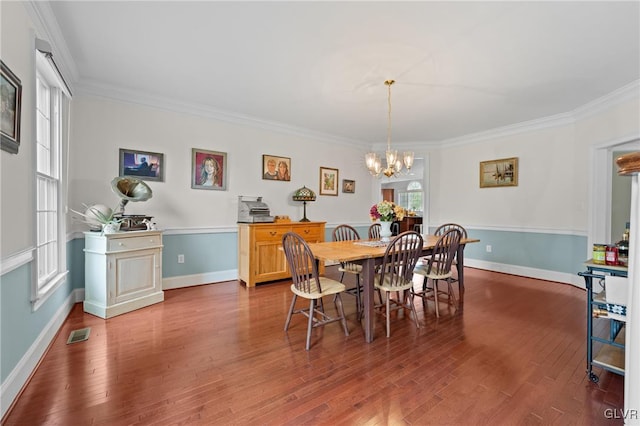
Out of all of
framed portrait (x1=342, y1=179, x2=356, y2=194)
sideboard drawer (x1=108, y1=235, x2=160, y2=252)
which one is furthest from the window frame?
sideboard drawer (x1=108, y1=235, x2=160, y2=252)

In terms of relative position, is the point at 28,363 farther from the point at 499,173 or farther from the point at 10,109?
the point at 499,173

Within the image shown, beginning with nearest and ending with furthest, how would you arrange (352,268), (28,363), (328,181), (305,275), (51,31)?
(28,363), (51,31), (305,275), (352,268), (328,181)

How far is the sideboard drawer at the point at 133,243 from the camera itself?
2.83 m

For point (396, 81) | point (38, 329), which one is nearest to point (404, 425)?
point (38, 329)

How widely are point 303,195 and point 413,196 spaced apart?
720 centimetres

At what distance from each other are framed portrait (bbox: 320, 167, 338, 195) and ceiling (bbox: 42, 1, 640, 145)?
1461mm

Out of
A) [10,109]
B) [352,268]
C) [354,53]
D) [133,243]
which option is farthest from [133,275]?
[354,53]

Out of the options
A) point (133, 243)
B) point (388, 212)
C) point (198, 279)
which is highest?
point (388, 212)

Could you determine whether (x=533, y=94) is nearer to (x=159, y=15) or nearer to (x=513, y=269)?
(x=513, y=269)

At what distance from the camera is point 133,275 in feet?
9.81

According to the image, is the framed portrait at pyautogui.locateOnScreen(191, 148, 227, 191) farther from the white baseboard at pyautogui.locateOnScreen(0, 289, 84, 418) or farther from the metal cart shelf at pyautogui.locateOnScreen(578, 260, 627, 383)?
the metal cart shelf at pyautogui.locateOnScreen(578, 260, 627, 383)

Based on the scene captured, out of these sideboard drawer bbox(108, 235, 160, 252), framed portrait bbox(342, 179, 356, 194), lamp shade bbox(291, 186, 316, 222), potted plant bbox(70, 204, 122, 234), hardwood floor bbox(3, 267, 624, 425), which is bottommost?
hardwood floor bbox(3, 267, 624, 425)

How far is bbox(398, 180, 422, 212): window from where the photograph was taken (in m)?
10.5

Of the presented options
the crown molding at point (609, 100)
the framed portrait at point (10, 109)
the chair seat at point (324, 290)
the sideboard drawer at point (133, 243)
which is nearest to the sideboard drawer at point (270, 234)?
the sideboard drawer at point (133, 243)
